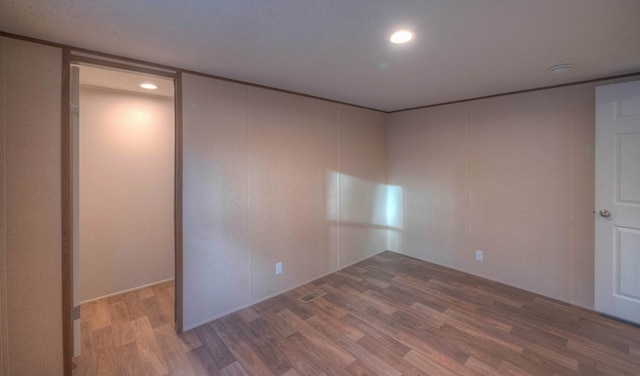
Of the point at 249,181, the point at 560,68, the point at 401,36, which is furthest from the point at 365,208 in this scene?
the point at 401,36

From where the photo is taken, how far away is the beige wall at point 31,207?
1.71 metres

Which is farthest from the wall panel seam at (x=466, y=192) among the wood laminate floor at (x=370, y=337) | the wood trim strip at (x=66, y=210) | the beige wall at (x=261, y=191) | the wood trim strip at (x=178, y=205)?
the wood trim strip at (x=66, y=210)

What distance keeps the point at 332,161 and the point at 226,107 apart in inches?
59.3

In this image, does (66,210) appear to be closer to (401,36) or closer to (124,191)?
(124,191)

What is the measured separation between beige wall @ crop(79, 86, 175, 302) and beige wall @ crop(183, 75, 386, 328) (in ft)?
3.97

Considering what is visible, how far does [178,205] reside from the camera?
237 centimetres

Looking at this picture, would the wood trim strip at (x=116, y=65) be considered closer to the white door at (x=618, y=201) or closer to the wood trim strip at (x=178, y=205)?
the wood trim strip at (x=178, y=205)

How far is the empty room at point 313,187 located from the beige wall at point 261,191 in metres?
0.02

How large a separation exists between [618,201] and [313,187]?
2911 mm

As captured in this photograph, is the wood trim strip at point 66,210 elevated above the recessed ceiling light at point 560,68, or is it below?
below

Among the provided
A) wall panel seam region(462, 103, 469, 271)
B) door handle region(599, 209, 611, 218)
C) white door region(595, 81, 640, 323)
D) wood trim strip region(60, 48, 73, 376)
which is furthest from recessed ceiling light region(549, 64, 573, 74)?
wood trim strip region(60, 48, 73, 376)

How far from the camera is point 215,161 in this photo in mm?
2557

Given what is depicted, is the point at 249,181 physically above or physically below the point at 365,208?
above

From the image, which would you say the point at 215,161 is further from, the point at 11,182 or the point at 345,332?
the point at 345,332
